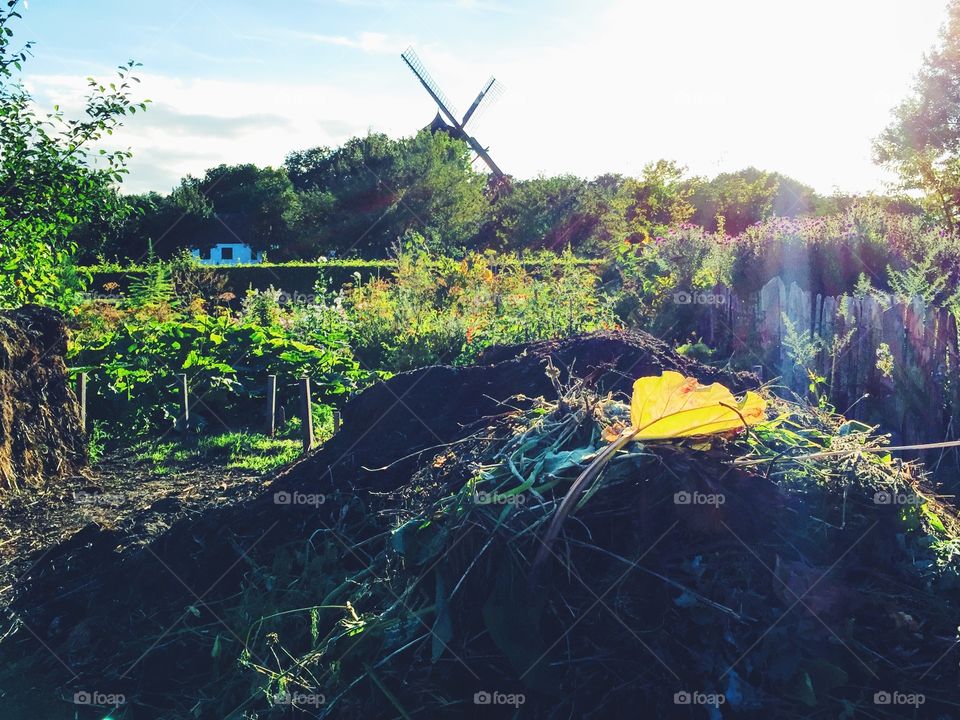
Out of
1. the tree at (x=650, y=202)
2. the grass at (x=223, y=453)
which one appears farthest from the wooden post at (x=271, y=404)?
the tree at (x=650, y=202)

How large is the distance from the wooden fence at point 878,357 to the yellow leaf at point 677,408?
352 centimetres

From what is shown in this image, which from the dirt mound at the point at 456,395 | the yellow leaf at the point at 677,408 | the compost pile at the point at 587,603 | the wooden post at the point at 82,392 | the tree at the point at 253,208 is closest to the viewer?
the compost pile at the point at 587,603

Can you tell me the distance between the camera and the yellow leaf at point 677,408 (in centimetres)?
295

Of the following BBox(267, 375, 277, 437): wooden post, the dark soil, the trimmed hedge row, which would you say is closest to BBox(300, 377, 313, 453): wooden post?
BBox(267, 375, 277, 437): wooden post

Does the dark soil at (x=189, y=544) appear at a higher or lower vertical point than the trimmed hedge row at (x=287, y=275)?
lower

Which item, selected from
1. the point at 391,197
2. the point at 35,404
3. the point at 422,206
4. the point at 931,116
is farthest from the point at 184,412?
the point at 931,116

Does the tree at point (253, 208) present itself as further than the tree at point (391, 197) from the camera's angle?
Yes

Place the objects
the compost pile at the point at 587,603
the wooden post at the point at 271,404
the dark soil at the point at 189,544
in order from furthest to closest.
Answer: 1. the wooden post at the point at 271,404
2. the dark soil at the point at 189,544
3. the compost pile at the point at 587,603

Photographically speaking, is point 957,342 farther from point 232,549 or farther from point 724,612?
point 232,549

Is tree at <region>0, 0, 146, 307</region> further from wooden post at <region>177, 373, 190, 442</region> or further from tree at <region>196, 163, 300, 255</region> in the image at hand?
tree at <region>196, 163, 300, 255</region>

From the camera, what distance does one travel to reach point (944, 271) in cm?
913

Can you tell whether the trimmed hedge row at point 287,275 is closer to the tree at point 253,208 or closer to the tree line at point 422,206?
the tree line at point 422,206

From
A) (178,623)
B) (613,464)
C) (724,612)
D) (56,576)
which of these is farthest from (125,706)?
(724,612)

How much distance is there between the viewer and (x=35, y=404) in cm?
599
